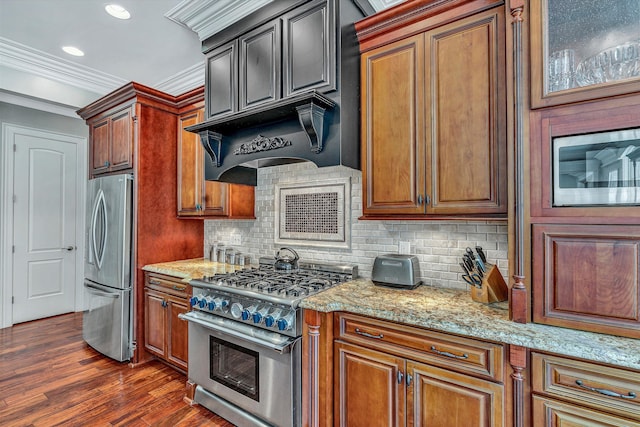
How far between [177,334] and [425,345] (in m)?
2.16

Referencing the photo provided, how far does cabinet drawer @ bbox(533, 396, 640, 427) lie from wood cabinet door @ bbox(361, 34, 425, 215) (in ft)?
3.42

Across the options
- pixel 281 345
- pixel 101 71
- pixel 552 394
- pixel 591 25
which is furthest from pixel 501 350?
pixel 101 71

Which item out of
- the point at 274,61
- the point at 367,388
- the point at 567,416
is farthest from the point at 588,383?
the point at 274,61

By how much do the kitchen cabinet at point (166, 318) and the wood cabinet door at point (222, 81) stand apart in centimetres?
148

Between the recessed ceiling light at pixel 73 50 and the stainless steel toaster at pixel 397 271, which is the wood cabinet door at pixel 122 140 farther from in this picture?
the stainless steel toaster at pixel 397 271

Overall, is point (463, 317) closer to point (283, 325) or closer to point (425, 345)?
point (425, 345)

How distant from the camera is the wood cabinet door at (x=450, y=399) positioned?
1404 mm

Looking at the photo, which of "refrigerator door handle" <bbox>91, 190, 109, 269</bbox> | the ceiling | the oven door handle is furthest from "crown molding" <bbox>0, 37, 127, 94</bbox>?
the oven door handle

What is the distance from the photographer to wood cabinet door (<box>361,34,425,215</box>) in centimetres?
192

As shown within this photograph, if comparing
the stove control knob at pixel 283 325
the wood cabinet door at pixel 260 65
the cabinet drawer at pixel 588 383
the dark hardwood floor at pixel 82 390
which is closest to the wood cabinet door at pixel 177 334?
the dark hardwood floor at pixel 82 390

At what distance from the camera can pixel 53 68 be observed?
11.8 feet

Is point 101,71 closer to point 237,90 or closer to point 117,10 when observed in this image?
point 117,10

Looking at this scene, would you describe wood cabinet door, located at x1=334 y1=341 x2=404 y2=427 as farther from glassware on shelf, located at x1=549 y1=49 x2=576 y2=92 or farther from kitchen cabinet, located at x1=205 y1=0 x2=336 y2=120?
kitchen cabinet, located at x1=205 y1=0 x2=336 y2=120

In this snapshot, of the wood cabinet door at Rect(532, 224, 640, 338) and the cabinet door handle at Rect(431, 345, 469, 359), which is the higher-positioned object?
the wood cabinet door at Rect(532, 224, 640, 338)
